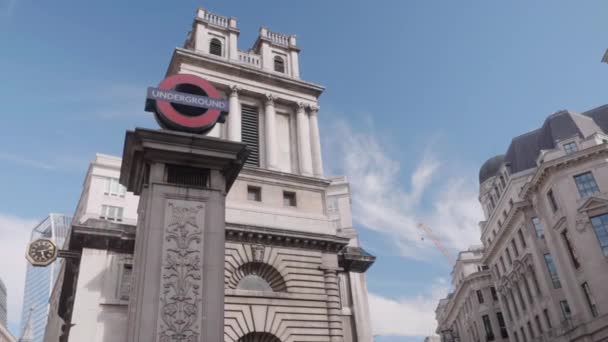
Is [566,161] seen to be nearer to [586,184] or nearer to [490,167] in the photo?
[586,184]

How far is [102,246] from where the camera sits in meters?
34.7

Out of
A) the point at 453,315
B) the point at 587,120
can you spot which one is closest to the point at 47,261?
the point at 587,120

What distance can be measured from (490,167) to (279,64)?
52.5m

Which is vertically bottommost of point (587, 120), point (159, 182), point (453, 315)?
point (159, 182)

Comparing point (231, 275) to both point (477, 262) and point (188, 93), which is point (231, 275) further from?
point (477, 262)

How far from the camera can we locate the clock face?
123ft

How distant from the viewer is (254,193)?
113ft

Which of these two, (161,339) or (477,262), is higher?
(477,262)

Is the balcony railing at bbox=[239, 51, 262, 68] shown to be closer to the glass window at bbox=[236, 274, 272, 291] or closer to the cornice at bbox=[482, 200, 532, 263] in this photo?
the glass window at bbox=[236, 274, 272, 291]

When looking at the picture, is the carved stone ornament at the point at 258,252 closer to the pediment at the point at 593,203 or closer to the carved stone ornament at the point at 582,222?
the carved stone ornament at the point at 582,222

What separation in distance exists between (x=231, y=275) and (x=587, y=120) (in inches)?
2052

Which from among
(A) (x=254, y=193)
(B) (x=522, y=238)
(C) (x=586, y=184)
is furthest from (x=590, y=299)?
(A) (x=254, y=193)

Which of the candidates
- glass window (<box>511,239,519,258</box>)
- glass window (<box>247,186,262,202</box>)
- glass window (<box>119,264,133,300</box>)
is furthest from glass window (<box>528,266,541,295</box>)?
glass window (<box>119,264,133,300</box>)

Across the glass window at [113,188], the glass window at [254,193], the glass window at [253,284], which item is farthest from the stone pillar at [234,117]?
the glass window at [113,188]
